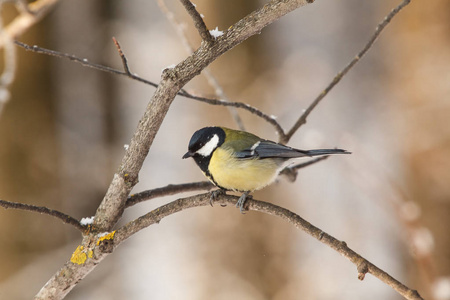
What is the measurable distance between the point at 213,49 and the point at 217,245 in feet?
Result: 8.75

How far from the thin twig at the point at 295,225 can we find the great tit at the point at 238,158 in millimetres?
344

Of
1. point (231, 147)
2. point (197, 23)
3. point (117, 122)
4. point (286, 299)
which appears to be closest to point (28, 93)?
point (117, 122)

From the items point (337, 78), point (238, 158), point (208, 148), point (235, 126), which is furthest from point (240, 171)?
point (235, 126)

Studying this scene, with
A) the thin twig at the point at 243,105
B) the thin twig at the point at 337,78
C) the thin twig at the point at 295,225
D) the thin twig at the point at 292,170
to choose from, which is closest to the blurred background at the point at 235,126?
the thin twig at the point at 292,170

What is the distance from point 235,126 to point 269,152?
1.75m

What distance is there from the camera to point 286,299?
3633 mm

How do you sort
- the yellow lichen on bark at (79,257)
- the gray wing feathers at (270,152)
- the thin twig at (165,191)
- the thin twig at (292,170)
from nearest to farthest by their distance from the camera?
the yellow lichen on bark at (79,257) → the thin twig at (165,191) → the gray wing feathers at (270,152) → the thin twig at (292,170)

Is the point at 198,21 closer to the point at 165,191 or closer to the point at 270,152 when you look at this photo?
the point at 165,191

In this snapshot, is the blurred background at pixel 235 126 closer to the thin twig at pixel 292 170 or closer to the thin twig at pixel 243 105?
the thin twig at pixel 292 170

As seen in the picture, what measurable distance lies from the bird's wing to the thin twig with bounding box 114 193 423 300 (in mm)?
449

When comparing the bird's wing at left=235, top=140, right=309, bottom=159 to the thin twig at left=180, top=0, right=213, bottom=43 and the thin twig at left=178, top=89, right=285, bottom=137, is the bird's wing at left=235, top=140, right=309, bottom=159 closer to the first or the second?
the thin twig at left=178, top=89, right=285, bottom=137

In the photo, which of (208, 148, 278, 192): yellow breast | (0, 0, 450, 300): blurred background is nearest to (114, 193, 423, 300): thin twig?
(208, 148, 278, 192): yellow breast

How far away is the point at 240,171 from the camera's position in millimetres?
1751

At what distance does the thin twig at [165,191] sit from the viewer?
1398 millimetres
